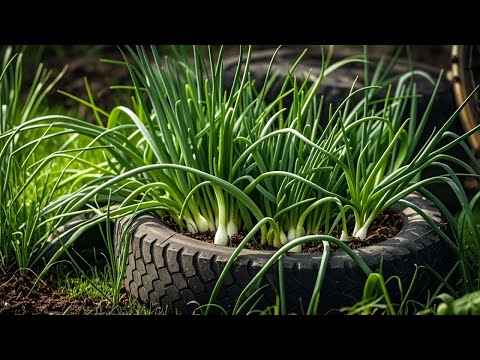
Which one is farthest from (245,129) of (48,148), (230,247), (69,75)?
(69,75)

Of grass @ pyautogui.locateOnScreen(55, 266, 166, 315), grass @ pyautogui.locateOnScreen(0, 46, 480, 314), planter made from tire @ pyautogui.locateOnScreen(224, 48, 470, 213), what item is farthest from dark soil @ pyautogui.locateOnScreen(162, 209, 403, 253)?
planter made from tire @ pyautogui.locateOnScreen(224, 48, 470, 213)

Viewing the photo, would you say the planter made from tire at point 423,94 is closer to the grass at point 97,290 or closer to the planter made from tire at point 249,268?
the planter made from tire at point 249,268

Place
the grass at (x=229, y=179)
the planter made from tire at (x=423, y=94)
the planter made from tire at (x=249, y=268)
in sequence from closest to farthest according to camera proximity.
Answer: the planter made from tire at (x=249, y=268) → the grass at (x=229, y=179) → the planter made from tire at (x=423, y=94)

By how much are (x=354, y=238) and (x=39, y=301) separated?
2.82 feet

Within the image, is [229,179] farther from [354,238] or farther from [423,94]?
[423,94]

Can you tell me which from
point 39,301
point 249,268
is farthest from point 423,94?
point 39,301

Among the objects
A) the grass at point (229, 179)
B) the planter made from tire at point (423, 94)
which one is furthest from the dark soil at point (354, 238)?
the planter made from tire at point (423, 94)

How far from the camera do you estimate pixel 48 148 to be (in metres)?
3.23

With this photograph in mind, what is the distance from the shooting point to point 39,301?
2094 mm

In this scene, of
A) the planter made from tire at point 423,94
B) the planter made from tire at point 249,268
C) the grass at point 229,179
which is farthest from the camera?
the planter made from tire at point 423,94

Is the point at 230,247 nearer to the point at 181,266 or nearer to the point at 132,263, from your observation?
the point at 181,266

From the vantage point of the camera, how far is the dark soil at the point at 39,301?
6.71 ft

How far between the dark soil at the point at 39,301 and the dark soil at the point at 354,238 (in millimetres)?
264
